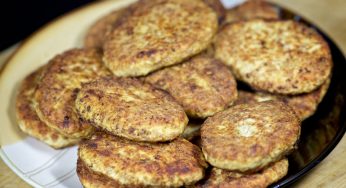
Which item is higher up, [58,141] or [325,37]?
[325,37]

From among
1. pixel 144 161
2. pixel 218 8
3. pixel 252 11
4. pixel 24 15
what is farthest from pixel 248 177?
pixel 24 15

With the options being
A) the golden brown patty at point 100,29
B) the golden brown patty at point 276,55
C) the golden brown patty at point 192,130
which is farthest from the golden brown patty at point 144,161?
the golden brown patty at point 100,29

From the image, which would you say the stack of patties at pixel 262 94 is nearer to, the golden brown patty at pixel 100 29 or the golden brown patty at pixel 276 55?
the golden brown patty at pixel 276 55

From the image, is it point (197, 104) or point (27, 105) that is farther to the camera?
point (27, 105)

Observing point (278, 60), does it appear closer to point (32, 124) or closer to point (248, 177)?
point (248, 177)

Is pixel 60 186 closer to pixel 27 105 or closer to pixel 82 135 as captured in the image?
pixel 82 135

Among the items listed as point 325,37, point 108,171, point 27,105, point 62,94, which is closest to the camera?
point 108,171

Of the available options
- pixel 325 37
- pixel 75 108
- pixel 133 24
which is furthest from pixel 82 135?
pixel 325 37
